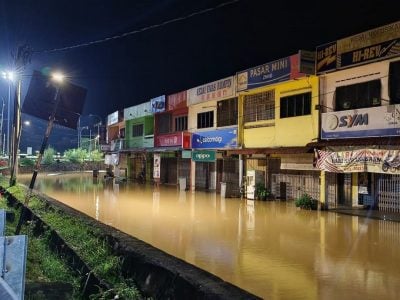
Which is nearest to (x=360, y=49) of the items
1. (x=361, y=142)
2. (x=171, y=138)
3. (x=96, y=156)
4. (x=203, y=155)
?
(x=361, y=142)

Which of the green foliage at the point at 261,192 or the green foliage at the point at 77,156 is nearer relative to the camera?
the green foliage at the point at 261,192

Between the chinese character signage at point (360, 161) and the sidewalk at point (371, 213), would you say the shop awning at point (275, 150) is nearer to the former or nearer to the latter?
the chinese character signage at point (360, 161)

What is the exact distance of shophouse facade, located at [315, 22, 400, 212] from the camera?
1645 cm

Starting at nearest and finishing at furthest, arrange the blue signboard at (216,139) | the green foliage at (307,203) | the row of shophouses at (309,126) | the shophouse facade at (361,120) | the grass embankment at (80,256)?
the grass embankment at (80,256)
the shophouse facade at (361,120)
the row of shophouses at (309,126)
the green foliage at (307,203)
the blue signboard at (216,139)

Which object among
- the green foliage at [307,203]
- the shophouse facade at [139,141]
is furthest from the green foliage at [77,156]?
the green foliage at [307,203]

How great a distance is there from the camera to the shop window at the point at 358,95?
17406 mm

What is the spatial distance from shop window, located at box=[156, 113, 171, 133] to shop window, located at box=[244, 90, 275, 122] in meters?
11.8

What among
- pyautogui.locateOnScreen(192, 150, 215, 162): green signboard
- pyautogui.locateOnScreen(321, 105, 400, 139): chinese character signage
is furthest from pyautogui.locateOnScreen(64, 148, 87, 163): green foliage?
pyautogui.locateOnScreen(321, 105, 400, 139): chinese character signage

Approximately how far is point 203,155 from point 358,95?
39.6 feet

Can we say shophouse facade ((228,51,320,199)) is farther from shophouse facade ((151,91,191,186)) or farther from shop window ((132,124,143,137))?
shop window ((132,124,143,137))

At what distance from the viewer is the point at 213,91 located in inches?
→ 1113

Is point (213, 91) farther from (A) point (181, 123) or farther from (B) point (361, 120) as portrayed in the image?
(B) point (361, 120)

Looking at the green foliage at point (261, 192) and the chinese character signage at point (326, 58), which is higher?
the chinese character signage at point (326, 58)

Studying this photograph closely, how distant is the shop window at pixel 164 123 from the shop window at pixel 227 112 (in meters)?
8.57
